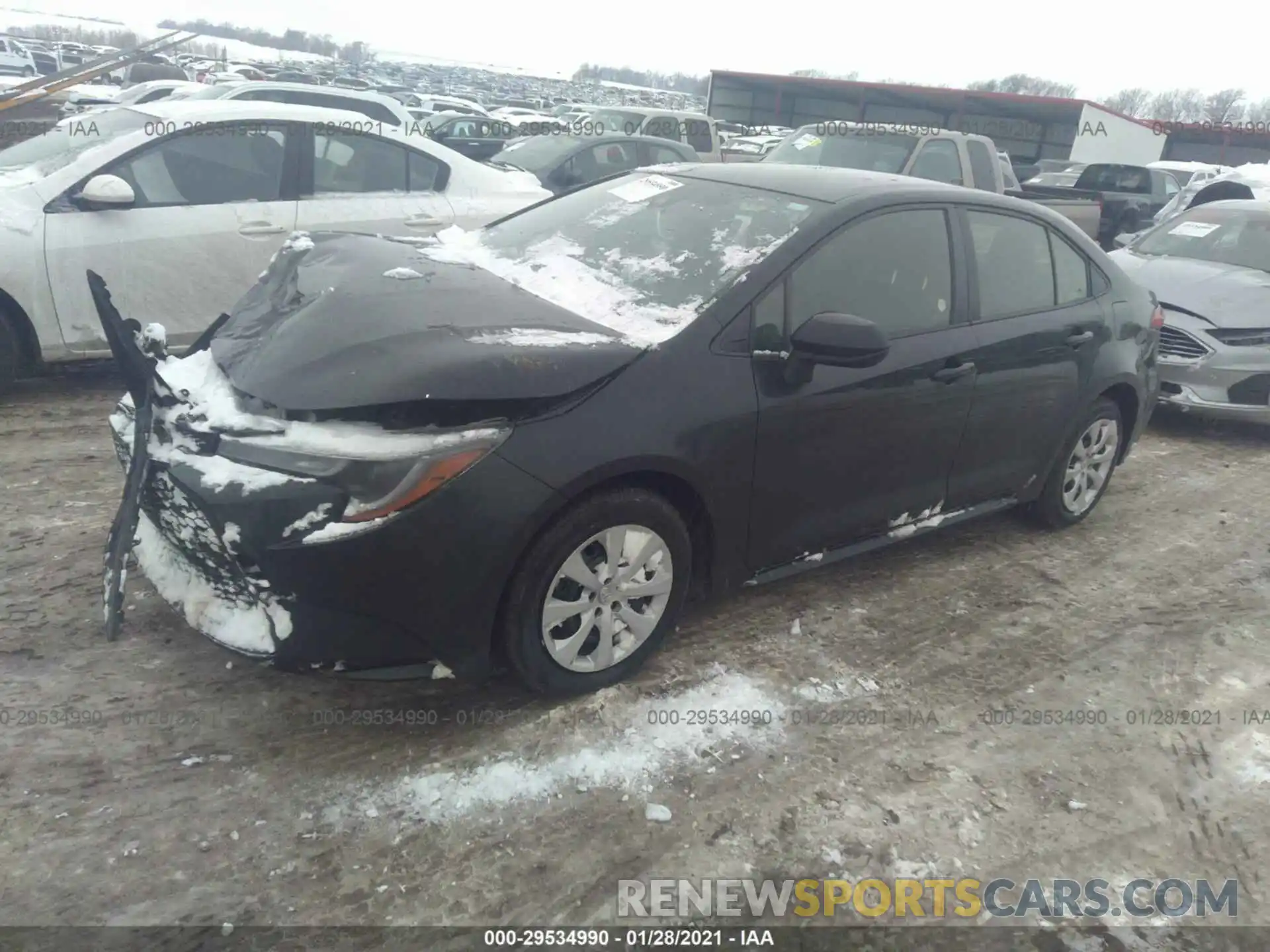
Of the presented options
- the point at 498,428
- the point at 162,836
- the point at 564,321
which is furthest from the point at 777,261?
the point at 162,836

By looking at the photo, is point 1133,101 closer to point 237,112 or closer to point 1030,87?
point 1030,87

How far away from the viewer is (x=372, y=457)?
98.9 inches

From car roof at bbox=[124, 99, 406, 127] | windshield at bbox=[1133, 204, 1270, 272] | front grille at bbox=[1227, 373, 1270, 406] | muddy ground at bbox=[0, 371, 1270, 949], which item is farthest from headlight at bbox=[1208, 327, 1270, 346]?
car roof at bbox=[124, 99, 406, 127]

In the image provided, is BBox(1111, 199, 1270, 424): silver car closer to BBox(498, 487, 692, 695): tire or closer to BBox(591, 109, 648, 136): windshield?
BBox(498, 487, 692, 695): tire

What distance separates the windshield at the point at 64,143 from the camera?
521cm

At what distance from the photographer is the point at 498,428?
2631 mm

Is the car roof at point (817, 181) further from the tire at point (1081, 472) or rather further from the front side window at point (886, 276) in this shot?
the tire at point (1081, 472)

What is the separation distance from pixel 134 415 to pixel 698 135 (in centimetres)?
1219

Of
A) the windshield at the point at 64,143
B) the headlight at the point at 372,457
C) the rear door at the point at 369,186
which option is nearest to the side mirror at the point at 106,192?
the windshield at the point at 64,143

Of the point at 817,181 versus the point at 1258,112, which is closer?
the point at 817,181

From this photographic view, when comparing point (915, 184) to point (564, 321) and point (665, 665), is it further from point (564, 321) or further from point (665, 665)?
point (665, 665)

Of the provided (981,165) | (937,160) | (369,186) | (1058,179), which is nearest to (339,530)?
(369,186)

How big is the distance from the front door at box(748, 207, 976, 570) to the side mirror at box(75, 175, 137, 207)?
3.74 metres

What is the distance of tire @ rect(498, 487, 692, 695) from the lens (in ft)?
9.11
